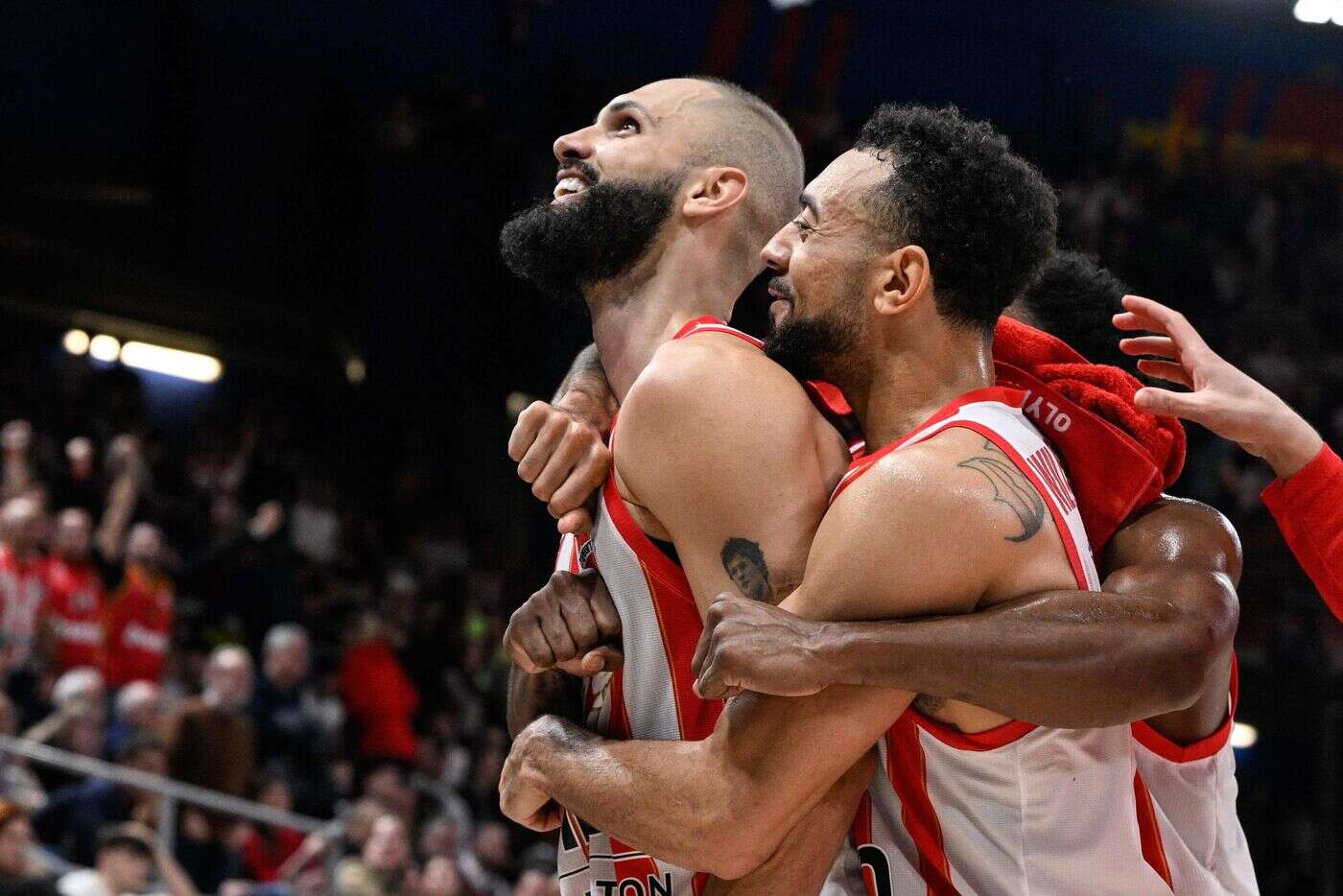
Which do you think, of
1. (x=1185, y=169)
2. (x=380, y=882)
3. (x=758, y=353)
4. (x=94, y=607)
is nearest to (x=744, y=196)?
(x=758, y=353)

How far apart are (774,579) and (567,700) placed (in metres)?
0.61

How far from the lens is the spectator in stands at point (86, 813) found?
7.35 meters

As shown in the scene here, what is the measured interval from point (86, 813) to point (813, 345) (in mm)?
5850

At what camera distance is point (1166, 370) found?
2930 mm

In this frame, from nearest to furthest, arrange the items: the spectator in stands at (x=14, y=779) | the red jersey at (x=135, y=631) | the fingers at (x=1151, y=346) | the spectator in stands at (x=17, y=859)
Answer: the fingers at (x=1151, y=346), the spectator in stands at (x=17, y=859), the spectator in stands at (x=14, y=779), the red jersey at (x=135, y=631)

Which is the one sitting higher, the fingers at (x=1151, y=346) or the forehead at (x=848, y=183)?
the forehead at (x=848, y=183)

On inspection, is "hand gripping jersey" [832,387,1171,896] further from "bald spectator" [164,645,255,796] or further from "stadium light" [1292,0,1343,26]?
"stadium light" [1292,0,1343,26]

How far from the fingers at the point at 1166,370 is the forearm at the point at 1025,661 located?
76cm

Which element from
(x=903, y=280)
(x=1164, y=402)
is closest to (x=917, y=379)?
(x=903, y=280)

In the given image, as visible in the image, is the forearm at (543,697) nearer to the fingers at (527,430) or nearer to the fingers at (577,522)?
the fingers at (577,522)

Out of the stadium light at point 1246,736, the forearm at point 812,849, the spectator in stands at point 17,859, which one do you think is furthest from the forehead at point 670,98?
the stadium light at point 1246,736

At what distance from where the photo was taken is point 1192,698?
2.33 metres

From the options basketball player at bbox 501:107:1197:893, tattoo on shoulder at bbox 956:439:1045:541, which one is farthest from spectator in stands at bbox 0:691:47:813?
tattoo on shoulder at bbox 956:439:1045:541

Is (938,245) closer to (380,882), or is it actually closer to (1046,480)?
(1046,480)
